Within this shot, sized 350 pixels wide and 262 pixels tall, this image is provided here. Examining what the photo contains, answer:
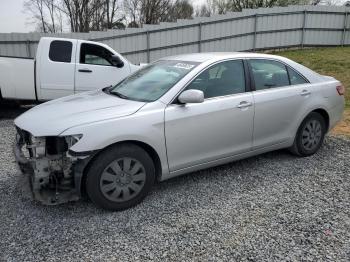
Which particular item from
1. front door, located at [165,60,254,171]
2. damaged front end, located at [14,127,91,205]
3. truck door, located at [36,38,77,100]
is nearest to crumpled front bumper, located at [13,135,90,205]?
damaged front end, located at [14,127,91,205]

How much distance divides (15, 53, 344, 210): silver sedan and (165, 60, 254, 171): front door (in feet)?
0.04

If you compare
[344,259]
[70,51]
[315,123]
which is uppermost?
[70,51]

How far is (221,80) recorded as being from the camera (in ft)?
14.4

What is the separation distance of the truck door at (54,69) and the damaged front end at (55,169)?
4.69 meters

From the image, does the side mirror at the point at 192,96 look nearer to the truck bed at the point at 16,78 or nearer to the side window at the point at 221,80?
the side window at the point at 221,80

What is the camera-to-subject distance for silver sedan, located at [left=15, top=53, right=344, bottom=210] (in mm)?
3479

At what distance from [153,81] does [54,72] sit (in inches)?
174

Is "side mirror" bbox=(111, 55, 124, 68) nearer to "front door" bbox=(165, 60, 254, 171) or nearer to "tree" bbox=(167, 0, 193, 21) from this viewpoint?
"front door" bbox=(165, 60, 254, 171)

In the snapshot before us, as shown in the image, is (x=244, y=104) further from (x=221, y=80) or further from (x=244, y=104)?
(x=221, y=80)

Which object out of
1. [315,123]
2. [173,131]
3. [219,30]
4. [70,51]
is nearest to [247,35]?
[219,30]

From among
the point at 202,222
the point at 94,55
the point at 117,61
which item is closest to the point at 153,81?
the point at 202,222

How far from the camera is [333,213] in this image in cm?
370

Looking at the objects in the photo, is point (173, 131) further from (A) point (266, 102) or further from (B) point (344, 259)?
(B) point (344, 259)

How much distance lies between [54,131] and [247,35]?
14550 millimetres
